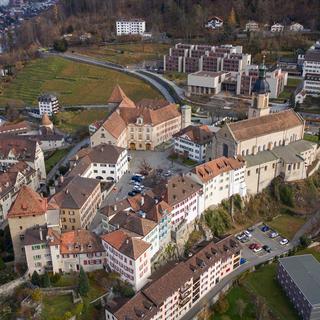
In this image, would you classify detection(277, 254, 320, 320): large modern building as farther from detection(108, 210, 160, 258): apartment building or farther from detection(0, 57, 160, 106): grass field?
detection(0, 57, 160, 106): grass field

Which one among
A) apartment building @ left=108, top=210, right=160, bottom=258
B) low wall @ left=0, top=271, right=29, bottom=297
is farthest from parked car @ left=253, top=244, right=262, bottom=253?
low wall @ left=0, top=271, right=29, bottom=297

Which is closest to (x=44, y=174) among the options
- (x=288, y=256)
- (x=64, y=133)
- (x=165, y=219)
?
(x=64, y=133)

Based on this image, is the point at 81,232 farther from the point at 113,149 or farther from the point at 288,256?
the point at 288,256

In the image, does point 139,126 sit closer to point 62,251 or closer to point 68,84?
point 62,251

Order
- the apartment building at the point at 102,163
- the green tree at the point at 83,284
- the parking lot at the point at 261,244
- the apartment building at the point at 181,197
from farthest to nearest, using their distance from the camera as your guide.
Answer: the apartment building at the point at 102,163, the parking lot at the point at 261,244, the apartment building at the point at 181,197, the green tree at the point at 83,284

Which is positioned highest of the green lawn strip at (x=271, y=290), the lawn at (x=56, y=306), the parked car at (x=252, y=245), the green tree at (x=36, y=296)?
Answer: the green tree at (x=36, y=296)

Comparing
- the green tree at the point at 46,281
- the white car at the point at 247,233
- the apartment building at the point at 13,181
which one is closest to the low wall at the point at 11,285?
the green tree at the point at 46,281

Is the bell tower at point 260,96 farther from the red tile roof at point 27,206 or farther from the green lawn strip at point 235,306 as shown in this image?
the red tile roof at point 27,206
